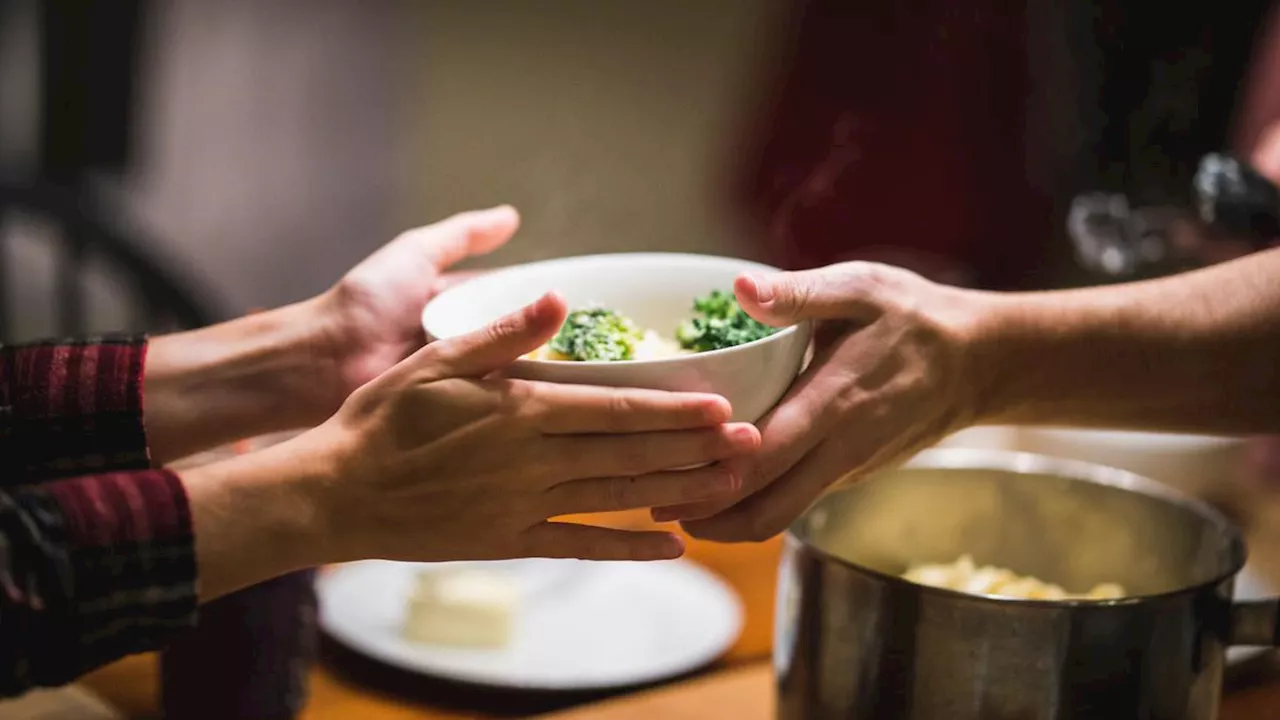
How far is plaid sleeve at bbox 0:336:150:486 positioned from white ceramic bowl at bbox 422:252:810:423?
0.90 ft

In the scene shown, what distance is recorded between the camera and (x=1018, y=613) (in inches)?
32.4

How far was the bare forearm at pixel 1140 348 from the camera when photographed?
100 cm

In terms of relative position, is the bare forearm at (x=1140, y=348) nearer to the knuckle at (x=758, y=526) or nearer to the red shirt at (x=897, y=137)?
the knuckle at (x=758, y=526)

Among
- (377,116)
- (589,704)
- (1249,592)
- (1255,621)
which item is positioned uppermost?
(377,116)

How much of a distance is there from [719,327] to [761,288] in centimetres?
10

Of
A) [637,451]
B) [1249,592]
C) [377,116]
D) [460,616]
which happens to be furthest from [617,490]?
[377,116]

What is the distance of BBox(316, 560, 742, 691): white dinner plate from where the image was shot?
1268 millimetres

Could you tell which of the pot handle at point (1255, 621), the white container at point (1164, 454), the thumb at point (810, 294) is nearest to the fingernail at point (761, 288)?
the thumb at point (810, 294)

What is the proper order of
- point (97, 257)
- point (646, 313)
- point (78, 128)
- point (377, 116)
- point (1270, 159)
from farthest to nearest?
point (377, 116) → point (78, 128) → point (97, 257) → point (1270, 159) → point (646, 313)

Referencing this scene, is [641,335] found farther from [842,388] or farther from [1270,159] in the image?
[1270,159]

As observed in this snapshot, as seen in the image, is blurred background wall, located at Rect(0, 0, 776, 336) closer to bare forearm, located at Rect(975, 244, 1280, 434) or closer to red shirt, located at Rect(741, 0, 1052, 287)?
red shirt, located at Rect(741, 0, 1052, 287)

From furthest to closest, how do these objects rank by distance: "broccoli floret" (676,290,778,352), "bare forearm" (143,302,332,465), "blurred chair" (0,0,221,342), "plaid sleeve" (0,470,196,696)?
"blurred chair" (0,0,221,342) → "bare forearm" (143,302,332,465) → "broccoli floret" (676,290,778,352) → "plaid sleeve" (0,470,196,696)

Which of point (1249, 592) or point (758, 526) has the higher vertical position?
point (758, 526)

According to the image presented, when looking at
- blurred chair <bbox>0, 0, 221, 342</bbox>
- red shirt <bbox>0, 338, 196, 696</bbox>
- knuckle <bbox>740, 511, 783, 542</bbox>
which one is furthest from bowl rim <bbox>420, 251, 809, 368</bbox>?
blurred chair <bbox>0, 0, 221, 342</bbox>
